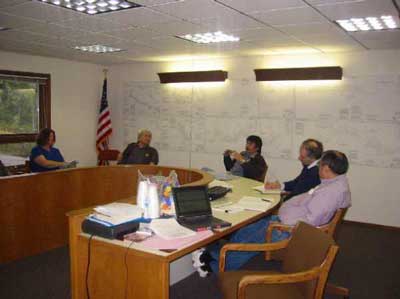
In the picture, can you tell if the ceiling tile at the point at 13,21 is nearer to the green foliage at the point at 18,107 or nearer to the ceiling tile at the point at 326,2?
the green foliage at the point at 18,107

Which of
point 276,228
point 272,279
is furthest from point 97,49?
point 272,279

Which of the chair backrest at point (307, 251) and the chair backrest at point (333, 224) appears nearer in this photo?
the chair backrest at point (307, 251)

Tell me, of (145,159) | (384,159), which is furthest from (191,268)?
(384,159)

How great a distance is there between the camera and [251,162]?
4.87 meters

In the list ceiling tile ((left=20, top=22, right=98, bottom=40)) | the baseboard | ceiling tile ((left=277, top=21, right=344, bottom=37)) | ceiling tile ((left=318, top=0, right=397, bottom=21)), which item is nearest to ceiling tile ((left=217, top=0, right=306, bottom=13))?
ceiling tile ((left=318, top=0, right=397, bottom=21))

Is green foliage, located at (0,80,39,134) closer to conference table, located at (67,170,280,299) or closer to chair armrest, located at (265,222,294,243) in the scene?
conference table, located at (67,170,280,299)

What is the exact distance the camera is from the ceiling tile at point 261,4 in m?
3.11

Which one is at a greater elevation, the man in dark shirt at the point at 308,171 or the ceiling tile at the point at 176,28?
the ceiling tile at the point at 176,28

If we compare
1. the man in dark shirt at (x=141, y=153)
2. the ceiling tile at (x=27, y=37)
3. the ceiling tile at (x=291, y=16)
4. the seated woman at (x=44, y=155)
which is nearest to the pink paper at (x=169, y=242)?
the ceiling tile at (x=291, y=16)

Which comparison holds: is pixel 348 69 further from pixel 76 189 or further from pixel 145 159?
pixel 76 189

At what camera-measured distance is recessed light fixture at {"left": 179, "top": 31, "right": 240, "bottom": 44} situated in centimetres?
461

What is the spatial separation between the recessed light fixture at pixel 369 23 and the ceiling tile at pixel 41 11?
259 cm

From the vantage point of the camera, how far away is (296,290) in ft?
7.73

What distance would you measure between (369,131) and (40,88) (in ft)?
17.1
